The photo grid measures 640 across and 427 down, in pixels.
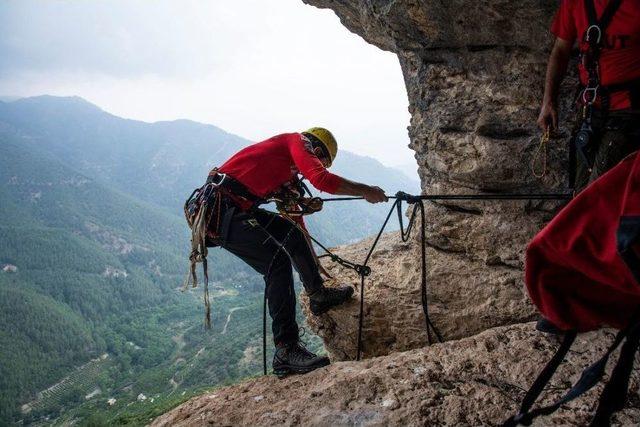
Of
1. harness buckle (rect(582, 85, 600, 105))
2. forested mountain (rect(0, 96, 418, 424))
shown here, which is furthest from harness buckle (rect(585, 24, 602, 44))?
forested mountain (rect(0, 96, 418, 424))

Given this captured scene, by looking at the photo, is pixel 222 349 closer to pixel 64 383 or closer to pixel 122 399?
pixel 122 399

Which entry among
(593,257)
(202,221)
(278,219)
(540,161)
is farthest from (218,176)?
(593,257)

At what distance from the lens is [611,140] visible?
2.98m

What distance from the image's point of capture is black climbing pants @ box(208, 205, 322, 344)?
4473mm

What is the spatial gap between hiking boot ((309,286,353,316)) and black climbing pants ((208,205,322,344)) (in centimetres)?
63

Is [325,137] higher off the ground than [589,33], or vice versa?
[589,33]

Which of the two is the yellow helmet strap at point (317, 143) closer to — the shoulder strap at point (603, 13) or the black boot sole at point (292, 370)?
the black boot sole at point (292, 370)

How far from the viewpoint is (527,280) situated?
63.5 inches

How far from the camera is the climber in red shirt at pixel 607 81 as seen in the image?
2895 mm

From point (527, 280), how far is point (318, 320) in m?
4.78

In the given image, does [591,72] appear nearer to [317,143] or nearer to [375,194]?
[375,194]

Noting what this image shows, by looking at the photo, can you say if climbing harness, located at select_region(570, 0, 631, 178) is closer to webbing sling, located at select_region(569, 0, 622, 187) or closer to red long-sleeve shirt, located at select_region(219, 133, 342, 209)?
webbing sling, located at select_region(569, 0, 622, 187)

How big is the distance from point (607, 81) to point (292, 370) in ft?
12.6

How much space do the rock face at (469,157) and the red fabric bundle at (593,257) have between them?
3095 mm
